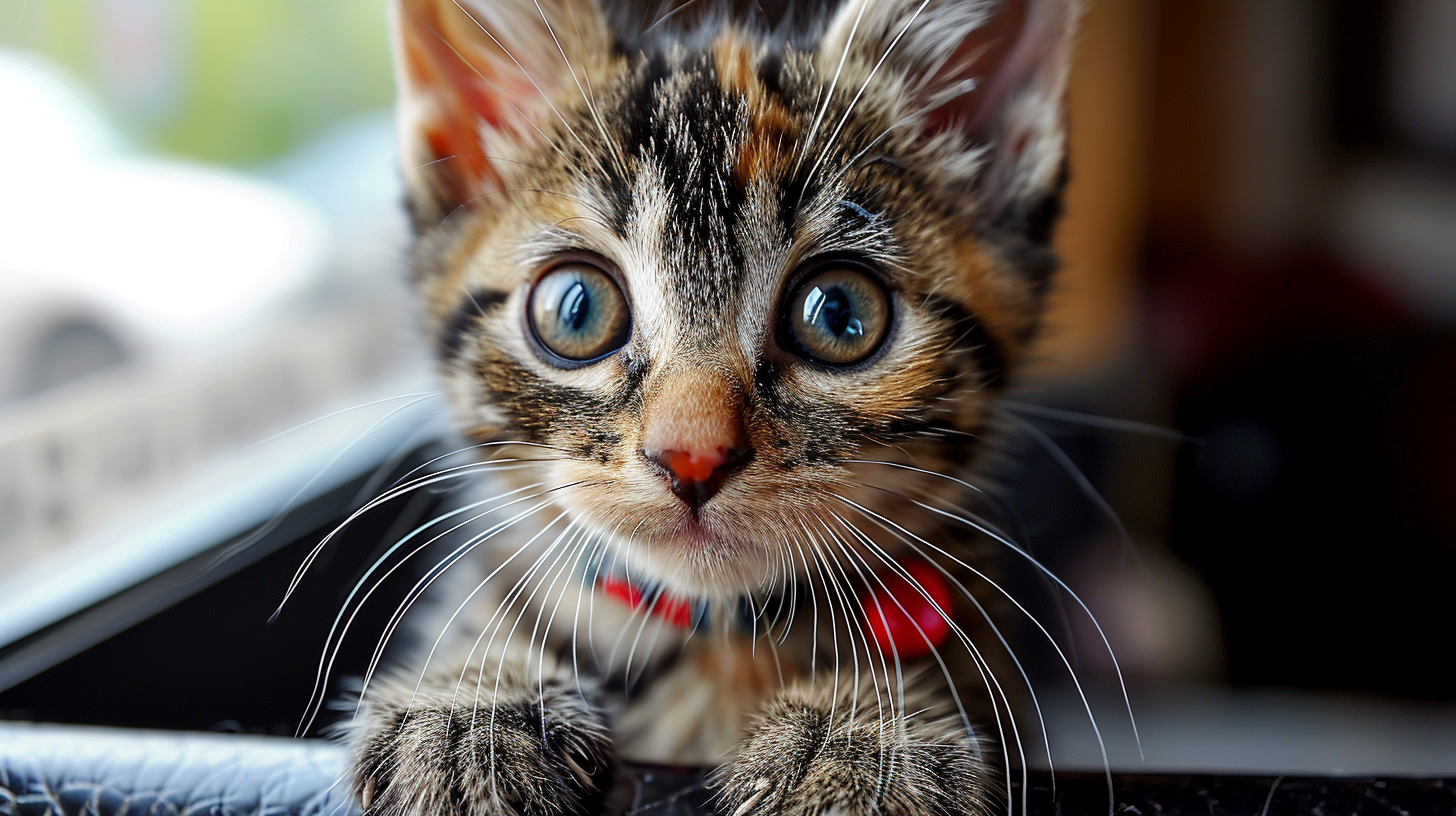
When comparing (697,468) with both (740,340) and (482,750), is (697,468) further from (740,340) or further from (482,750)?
(482,750)

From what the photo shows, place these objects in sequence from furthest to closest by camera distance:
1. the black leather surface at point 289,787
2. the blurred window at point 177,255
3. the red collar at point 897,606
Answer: the blurred window at point 177,255 → the red collar at point 897,606 → the black leather surface at point 289,787

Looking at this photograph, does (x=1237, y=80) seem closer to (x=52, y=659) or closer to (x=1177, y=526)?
(x=1177, y=526)

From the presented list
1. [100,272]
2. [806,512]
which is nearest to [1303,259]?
[806,512]

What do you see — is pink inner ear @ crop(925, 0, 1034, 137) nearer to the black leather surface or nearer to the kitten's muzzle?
the kitten's muzzle

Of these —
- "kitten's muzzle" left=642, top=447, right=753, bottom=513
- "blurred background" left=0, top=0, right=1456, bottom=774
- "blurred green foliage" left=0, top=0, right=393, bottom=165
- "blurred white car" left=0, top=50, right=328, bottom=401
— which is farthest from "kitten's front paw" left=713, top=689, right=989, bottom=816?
"blurred white car" left=0, top=50, right=328, bottom=401

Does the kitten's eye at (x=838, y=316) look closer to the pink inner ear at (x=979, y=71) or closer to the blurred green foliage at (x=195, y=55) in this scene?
the pink inner ear at (x=979, y=71)

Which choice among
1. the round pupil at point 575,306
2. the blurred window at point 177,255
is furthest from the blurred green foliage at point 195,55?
the round pupil at point 575,306
